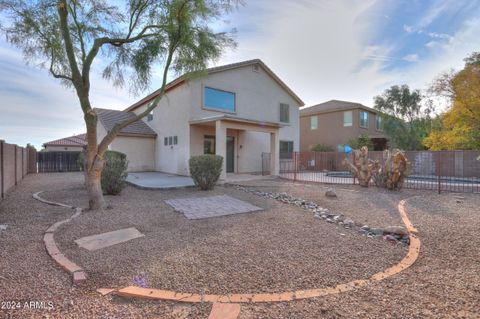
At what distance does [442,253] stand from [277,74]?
15.9m

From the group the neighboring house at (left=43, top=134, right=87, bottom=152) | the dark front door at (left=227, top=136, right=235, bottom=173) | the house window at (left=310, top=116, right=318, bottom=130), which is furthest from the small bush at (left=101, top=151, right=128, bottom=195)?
the neighboring house at (left=43, top=134, right=87, bottom=152)

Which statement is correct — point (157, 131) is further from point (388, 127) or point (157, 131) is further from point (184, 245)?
point (388, 127)

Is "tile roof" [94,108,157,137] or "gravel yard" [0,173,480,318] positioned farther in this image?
"tile roof" [94,108,157,137]

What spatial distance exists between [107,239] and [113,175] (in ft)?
13.8

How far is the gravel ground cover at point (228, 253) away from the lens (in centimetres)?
292

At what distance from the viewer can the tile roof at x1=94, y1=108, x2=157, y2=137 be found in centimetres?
1608

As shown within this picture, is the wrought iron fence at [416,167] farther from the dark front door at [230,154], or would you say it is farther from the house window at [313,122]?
the house window at [313,122]

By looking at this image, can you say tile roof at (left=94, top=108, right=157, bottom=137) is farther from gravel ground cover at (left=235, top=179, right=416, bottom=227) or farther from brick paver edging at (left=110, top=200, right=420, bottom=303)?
brick paver edging at (left=110, top=200, right=420, bottom=303)

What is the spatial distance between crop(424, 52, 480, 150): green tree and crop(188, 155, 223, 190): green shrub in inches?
646

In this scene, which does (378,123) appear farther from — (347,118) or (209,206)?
(209,206)

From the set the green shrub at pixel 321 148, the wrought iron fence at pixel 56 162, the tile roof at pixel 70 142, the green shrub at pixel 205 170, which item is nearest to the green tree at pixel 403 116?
the green shrub at pixel 321 148

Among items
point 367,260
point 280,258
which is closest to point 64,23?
point 280,258

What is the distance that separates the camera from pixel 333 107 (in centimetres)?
2362

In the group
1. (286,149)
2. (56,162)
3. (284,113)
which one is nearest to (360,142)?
(286,149)
